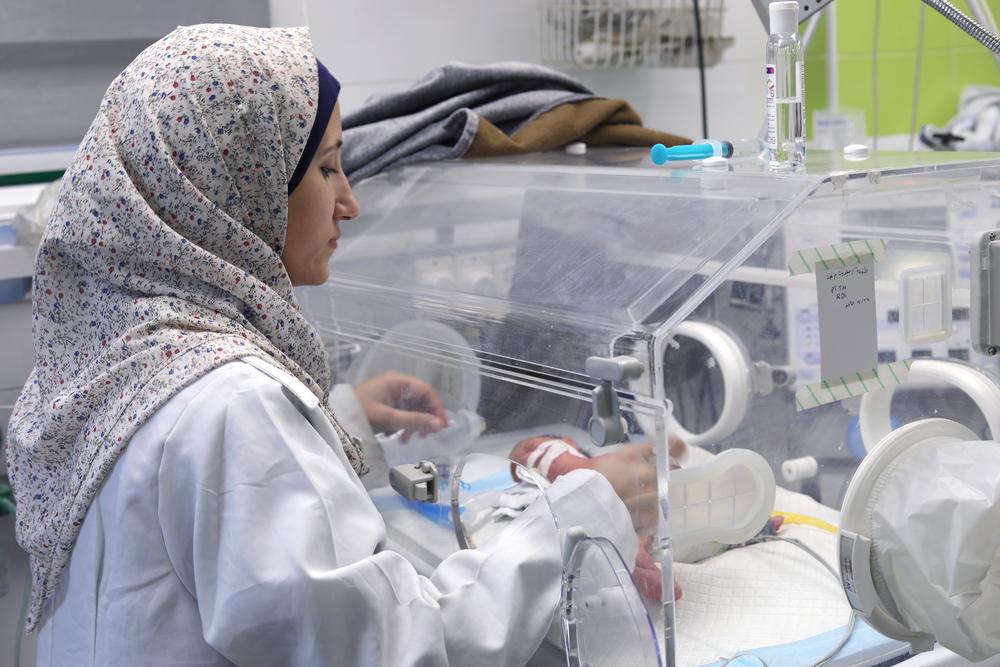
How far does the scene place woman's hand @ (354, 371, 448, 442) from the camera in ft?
4.41

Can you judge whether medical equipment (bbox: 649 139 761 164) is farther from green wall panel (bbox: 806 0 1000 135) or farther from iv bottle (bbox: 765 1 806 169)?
green wall panel (bbox: 806 0 1000 135)

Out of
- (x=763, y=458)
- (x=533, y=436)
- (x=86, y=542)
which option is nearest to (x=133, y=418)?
(x=86, y=542)

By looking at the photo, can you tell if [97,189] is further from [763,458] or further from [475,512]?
[763,458]

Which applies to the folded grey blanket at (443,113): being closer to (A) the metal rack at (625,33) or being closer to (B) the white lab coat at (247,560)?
(A) the metal rack at (625,33)

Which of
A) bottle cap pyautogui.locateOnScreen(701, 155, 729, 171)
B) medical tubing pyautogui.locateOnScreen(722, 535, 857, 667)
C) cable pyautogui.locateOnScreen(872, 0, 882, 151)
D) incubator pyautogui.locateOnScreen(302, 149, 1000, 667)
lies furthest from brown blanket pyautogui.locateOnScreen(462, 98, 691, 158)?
cable pyautogui.locateOnScreen(872, 0, 882, 151)

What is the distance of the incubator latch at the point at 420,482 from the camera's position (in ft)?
4.12

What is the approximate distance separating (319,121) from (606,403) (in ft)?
1.36

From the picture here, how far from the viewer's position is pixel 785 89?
42.9 inches

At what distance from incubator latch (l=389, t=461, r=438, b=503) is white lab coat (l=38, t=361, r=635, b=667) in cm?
30

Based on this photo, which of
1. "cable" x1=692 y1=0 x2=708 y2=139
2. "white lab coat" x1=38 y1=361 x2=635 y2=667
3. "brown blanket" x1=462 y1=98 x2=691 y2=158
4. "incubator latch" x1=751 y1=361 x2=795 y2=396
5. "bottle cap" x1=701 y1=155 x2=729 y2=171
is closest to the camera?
"white lab coat" x1=38 y1=361 x2=635 y2=667

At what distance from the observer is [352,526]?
0.90 meters

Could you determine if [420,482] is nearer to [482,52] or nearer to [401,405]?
[401,405]

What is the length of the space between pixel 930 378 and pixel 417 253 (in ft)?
2.38

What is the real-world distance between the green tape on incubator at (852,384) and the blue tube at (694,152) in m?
0.33
